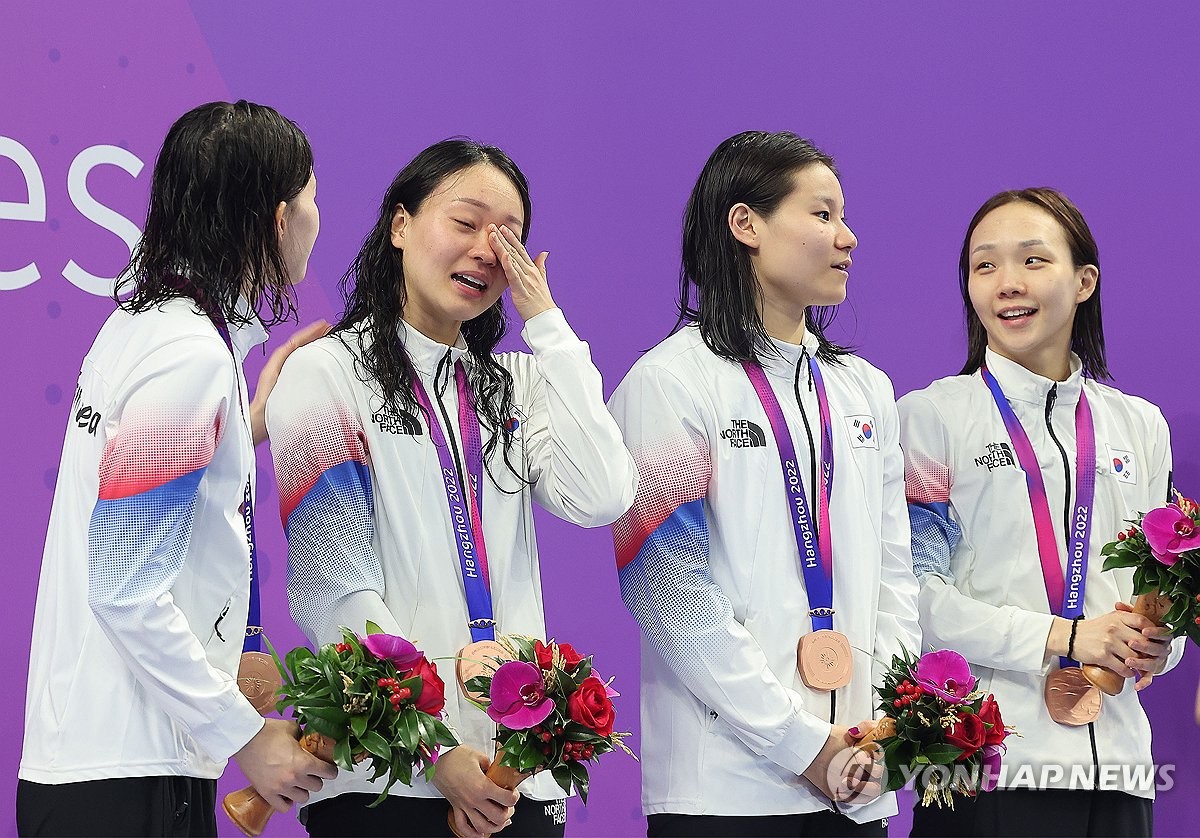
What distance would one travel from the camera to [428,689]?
2.41m

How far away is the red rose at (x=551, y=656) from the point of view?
249 centimetres

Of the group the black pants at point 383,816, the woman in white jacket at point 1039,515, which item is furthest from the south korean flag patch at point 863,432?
the black pants at point 383,816

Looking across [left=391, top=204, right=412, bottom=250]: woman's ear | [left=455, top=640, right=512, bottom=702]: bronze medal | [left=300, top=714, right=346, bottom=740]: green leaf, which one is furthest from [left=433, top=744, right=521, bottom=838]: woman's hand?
[left=391, top=204, right=412, bottom=250]: woman's ear

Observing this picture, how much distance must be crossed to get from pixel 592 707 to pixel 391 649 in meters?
0.35

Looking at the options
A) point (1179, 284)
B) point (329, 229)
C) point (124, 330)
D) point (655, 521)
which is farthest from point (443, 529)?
point (1179, 284)

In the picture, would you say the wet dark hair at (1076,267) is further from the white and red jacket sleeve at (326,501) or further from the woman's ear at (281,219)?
the woman's ear at (281,219)

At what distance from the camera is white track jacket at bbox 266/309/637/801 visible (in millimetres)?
2736

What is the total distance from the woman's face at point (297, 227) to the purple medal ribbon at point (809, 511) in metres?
1.02

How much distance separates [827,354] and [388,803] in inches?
57.5

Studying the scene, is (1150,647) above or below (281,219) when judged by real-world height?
below

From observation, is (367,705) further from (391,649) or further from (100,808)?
(100,808)

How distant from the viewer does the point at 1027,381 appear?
12.3ft

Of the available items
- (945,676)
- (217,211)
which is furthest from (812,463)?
(217,211)

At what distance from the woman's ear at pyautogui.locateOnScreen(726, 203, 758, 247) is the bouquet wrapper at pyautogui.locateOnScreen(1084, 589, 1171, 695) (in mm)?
1219
